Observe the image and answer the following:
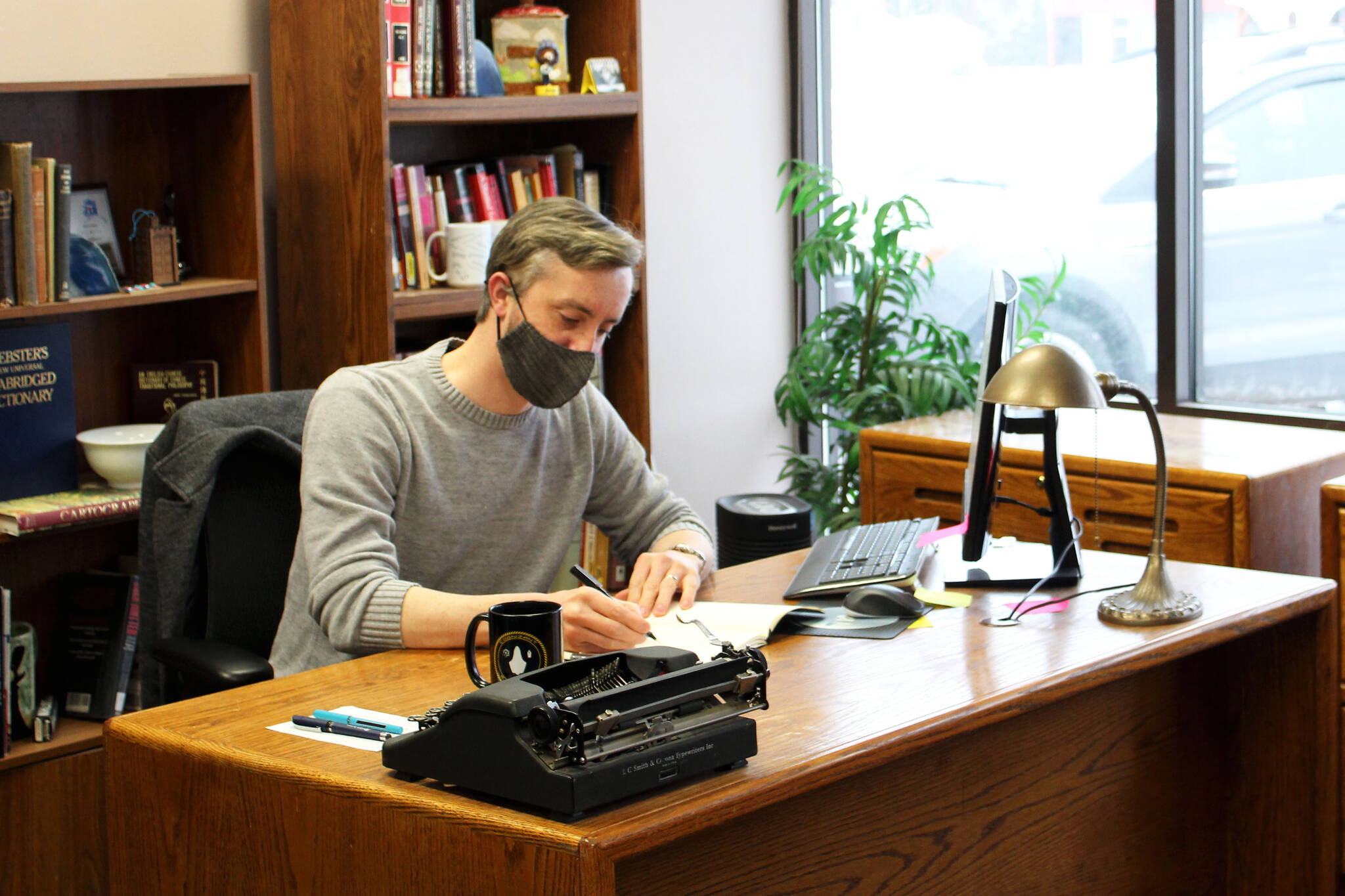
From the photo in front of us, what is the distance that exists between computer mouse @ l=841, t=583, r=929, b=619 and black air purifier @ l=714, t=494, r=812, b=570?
5.28ft

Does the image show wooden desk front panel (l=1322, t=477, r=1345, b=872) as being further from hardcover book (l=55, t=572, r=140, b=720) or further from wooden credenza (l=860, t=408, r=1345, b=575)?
hardcover book (l=55, t=572, r=140, b=720)

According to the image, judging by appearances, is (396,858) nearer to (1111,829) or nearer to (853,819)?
(853,819)

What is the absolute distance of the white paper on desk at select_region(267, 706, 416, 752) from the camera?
55.5 inches

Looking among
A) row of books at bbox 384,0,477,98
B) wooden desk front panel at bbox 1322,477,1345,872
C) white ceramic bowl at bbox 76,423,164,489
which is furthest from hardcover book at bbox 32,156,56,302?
wooden desk front panel at bbox 1322,477,1345,872

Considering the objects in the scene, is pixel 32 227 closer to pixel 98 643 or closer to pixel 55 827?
pixel 98 643

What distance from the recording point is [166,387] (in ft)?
9.29

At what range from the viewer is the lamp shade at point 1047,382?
1.69 meters

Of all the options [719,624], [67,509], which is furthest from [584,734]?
[67,509]

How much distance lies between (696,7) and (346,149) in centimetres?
145

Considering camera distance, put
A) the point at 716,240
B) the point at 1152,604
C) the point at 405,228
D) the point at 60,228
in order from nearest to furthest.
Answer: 1. the point at 1152,604
2. the point at 60,228
3. the point at 405,228
4. the point at 716,240

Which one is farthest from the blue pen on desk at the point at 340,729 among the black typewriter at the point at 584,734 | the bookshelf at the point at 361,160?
the bookshelf at the point at 361,160

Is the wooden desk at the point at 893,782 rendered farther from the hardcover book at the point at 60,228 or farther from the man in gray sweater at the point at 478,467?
the hardcover book at the point at 60,228

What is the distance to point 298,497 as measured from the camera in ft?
7.06

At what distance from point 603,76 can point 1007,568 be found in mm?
1638
